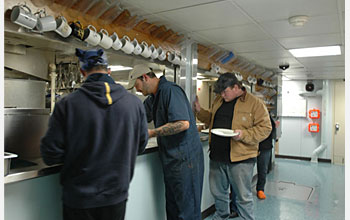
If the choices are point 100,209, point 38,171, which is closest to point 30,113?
point 38,171

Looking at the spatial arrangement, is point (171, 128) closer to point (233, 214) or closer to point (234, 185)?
point (234, 185)

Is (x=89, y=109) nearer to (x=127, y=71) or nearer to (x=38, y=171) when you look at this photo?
(x=38, y=171)

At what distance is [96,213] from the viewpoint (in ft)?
4.73

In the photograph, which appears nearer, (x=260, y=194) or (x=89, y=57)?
(x=89, y=57)

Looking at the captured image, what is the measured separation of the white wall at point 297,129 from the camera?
7.69 metres

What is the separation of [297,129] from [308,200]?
4.24 meters

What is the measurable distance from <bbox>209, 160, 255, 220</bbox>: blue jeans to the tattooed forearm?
74 cm

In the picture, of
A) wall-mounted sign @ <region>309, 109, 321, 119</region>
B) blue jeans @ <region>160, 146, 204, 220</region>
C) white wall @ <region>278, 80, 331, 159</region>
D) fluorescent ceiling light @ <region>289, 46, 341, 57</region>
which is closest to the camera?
blue jeans @ <region>160, 146, 204, 220</region>

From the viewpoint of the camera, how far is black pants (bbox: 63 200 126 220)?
1.40 meters

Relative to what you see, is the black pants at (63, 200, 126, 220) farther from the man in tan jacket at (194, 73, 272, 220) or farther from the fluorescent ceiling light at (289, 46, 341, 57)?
the fluorescent ceiling light at (289, 46, 341, 57)

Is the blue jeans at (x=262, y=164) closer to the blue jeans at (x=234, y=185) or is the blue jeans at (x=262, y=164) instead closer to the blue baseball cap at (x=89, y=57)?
the blue jeans at (x=234, y=185)

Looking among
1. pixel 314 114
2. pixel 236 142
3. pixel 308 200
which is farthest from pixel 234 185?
pixel 314 114

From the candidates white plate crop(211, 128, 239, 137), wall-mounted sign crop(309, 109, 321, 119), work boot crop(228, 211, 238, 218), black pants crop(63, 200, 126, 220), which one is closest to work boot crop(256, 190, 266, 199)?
work boot crop(228, 211, 238, 218)

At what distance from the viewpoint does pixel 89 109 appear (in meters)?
1.35
